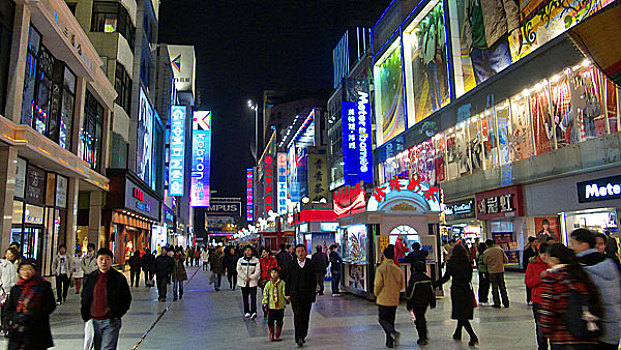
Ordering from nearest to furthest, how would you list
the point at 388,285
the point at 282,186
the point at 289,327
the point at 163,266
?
the point at 388,285
the point at 289,327
the point at 163,266
the point at 282,186

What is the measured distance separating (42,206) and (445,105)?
73.4ft

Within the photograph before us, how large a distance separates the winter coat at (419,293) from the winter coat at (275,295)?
7.47 feet

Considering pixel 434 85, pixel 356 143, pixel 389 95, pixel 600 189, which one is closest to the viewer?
pixel 600 189

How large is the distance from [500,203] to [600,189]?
6.38 m

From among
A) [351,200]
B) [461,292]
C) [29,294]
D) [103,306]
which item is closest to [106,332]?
[103,306]

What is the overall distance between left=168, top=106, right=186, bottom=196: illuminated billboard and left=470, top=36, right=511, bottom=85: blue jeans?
29.1 m

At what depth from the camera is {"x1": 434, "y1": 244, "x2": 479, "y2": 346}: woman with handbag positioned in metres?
7.57

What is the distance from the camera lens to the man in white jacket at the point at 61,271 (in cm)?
1366

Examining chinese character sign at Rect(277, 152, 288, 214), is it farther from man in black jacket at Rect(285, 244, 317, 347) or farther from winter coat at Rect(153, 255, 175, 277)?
man in black jacket at Rect(285, 244, 317, 347)

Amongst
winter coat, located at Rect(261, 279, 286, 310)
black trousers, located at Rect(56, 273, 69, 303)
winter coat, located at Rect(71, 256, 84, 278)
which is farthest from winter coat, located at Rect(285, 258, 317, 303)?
winter coat, located at Rect(71, 256, 84, 278)

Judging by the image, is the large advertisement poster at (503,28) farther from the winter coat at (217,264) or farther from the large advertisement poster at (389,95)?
the winter coat at (217,264)

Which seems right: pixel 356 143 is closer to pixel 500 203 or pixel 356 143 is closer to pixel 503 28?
pixel 500 203

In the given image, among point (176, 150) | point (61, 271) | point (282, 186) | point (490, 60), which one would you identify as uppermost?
point (490, 60)

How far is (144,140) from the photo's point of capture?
3472 centimetres
